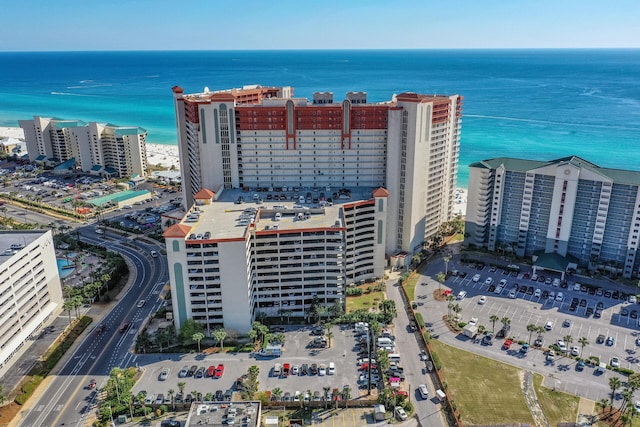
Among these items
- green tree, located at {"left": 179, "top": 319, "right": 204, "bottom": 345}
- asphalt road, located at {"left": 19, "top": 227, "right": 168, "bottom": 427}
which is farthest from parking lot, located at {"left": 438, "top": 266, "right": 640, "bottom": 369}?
asphalt road, located at {"left": 19, "top": 227, "right": 168, "bottom": 427}

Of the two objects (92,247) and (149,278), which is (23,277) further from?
(92,247)

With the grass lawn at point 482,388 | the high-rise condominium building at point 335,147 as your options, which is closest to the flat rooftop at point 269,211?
the high-rise condominium building at point 335,147

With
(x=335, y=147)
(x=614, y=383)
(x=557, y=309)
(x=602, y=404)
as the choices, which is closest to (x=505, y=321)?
(x=557, y=309)

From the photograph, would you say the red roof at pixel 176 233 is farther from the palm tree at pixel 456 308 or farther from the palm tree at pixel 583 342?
the palm tree at pixel 583 342

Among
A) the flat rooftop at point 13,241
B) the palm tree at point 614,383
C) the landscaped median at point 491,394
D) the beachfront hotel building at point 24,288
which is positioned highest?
the flat rooftop at point 13,241

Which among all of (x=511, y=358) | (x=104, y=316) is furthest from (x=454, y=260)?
(x=104, y=316)
